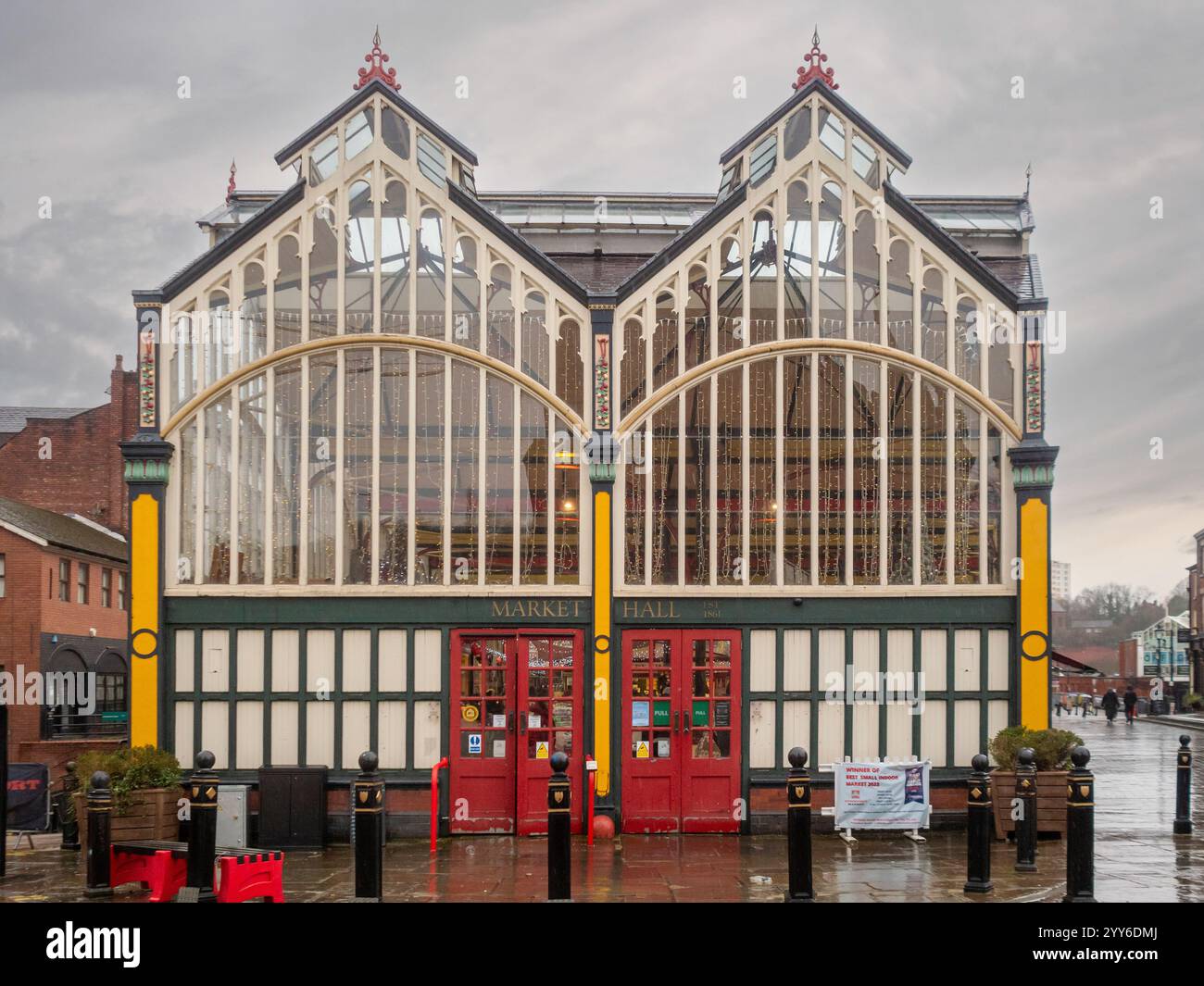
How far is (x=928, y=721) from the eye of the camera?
17266 mm

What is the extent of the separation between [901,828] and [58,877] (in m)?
10.6

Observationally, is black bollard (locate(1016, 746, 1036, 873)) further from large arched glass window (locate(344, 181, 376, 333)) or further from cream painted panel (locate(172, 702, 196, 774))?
cream painted panel (locate(172, 702, 196, 774))

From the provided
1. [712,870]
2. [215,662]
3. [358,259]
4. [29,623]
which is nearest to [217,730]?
[215,662]

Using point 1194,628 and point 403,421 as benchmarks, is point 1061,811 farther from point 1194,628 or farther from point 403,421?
point 1194,628

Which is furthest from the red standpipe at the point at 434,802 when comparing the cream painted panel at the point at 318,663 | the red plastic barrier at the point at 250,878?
the red plastic barrier at the point at 250,878

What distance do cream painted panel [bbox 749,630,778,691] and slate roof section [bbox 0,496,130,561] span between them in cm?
2044

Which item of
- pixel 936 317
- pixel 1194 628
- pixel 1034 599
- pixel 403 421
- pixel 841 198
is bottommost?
pixel 1194 628

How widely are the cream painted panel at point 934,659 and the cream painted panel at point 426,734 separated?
6.84 meters

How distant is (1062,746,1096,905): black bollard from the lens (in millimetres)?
11844

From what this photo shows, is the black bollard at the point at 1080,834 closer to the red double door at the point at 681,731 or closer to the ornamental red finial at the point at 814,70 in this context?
the red double door at the point at 681,731

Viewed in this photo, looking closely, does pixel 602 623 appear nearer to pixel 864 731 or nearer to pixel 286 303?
pixel 864 731

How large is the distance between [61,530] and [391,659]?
2435cm

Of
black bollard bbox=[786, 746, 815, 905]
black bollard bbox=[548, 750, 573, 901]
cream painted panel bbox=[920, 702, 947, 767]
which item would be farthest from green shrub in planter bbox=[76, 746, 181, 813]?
cream painted panel bbox=[920, 702, 947, 767]
